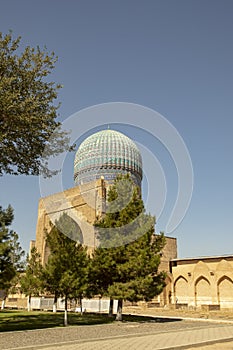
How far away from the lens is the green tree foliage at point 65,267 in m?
16.9

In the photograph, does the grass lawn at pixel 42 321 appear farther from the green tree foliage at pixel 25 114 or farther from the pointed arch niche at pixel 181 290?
the pointed arch niche at pixel 181 290

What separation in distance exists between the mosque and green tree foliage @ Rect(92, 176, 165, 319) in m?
15.8

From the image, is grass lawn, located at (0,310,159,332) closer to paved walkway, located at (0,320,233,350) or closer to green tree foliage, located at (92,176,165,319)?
green tree foliage, located at (92,176,165,319)

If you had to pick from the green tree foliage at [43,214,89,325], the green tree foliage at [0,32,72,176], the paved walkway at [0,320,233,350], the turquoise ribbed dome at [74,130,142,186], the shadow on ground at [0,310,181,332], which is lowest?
the shadow on ground at [0,310,181,332]

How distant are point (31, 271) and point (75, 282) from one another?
1671 centimetres

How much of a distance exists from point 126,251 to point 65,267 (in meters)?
4.21

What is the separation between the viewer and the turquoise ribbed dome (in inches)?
1720

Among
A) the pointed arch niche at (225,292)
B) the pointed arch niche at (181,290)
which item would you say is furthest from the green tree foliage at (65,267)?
the pointed arch niche at (181,290)

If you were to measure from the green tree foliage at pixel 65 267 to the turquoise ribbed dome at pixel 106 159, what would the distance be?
25202 millimetres

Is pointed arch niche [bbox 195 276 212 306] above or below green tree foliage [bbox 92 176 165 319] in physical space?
below

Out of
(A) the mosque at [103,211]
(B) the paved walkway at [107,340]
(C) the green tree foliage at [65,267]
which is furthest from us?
(A) the mosque at [103,211]

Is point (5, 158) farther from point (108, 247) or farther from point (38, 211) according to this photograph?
point (38, 211)

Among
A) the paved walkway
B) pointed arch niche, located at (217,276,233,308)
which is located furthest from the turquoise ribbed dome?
the paved walkway

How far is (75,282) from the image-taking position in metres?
16.8
